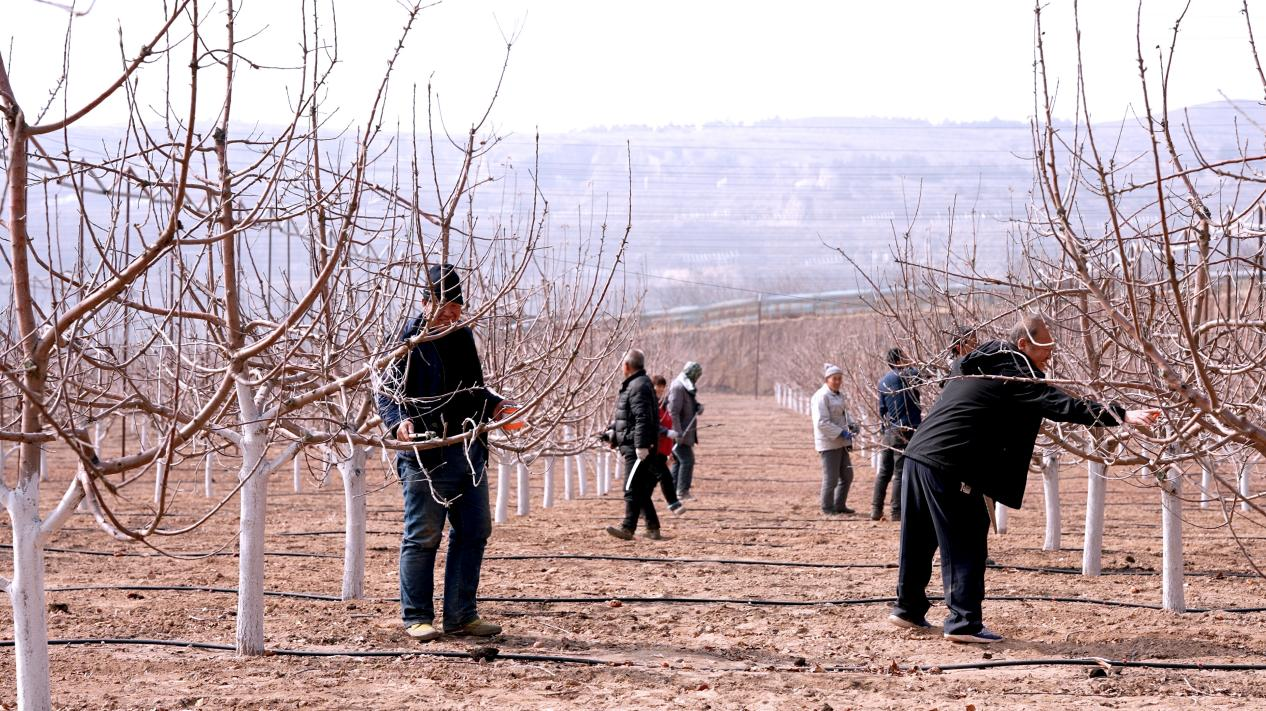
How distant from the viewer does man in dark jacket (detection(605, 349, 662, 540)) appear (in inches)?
386

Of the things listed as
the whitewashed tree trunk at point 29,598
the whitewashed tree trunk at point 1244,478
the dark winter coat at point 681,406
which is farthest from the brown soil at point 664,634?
the dark winter coat at point 681,406

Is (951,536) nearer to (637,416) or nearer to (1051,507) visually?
(1051,507)

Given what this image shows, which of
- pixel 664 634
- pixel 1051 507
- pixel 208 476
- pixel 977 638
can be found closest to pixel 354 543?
pixel 664 634

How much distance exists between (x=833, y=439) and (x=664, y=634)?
633cm

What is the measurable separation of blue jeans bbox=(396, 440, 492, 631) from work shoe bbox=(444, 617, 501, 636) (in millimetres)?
22

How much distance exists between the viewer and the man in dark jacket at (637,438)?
32.1ft

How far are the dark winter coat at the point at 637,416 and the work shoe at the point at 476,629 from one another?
13.3 ft

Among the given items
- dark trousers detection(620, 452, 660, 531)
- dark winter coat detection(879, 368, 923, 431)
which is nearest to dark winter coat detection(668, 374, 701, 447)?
dark winter coat detection(879, 368, 923, 431)

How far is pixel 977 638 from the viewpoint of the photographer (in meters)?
5.77

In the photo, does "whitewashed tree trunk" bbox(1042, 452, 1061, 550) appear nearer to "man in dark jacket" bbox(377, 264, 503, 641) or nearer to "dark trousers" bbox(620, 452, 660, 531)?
"dark trousers" bbox(620, 452, 660, 531)

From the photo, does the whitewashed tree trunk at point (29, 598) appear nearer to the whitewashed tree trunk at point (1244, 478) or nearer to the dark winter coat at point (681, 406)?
the whitewashed tree trunk at point (1244, 478)

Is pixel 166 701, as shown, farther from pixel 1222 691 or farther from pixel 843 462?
pixel 843 462

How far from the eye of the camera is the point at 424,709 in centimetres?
455

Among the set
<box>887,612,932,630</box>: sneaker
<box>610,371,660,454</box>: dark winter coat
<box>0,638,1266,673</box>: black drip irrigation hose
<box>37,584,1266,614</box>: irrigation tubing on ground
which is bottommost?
<box>37,584,1266,614</box>: irrigation tubing on ground
